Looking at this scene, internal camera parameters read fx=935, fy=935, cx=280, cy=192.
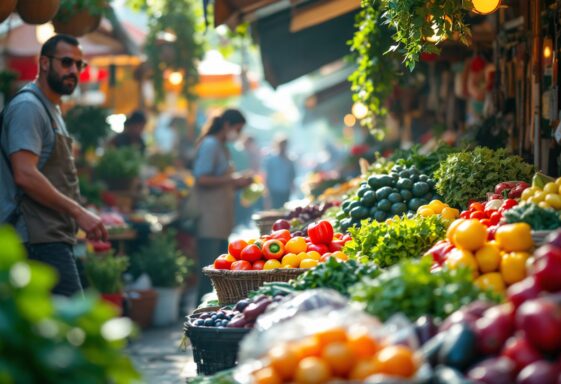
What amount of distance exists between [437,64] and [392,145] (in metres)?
2.94

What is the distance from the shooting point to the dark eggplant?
2.97m

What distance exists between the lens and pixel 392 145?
1608 centimetres

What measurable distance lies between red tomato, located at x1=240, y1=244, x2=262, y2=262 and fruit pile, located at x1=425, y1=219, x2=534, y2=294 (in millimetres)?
1733

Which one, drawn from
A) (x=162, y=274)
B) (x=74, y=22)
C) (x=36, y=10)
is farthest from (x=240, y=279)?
(x=162, y=274)

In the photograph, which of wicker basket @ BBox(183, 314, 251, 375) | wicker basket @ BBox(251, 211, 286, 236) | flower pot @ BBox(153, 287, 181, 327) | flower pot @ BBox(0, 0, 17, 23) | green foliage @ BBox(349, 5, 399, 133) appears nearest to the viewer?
wicker basket @ BBox(183, 314, 251, 375)

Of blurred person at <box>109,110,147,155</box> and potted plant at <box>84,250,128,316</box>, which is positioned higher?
blurred person at <box>109,110,147,155</box>

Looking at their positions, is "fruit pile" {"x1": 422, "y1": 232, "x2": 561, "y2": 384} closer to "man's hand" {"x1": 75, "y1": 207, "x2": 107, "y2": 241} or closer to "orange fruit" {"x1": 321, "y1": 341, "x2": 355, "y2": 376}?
"orange fruit" {"x1": 321, "y1": 341, "x2": 355, "y2": 376}

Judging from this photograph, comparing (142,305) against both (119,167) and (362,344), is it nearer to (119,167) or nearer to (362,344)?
(119,167)

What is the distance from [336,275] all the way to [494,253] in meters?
0.71

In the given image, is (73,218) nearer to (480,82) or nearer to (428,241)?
(428,241)

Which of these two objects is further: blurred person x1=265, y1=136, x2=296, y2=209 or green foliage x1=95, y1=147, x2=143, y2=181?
blurred person x1=265, y1=136, x2=296, y2=209

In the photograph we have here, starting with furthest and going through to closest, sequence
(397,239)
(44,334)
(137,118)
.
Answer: (137,118) → (397,239) → (44,334)

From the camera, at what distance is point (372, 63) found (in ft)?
27.3

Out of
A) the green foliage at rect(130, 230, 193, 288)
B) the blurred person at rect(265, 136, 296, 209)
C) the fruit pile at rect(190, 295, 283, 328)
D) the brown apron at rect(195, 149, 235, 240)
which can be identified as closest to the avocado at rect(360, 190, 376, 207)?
the fruit pile at rect(190, 295, 283, 328)
